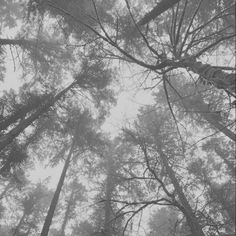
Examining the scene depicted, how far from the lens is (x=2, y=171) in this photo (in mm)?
8016

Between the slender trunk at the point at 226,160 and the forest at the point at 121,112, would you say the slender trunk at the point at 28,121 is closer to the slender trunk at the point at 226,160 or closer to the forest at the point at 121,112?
the forest at the point at 121,112

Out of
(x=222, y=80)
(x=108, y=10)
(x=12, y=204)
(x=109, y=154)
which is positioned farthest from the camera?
(x=12, y=204)

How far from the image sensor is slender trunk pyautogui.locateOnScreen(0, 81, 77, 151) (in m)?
6.92

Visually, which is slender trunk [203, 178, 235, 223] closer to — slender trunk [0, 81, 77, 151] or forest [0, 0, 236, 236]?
forest [0, 0, 236, 236]

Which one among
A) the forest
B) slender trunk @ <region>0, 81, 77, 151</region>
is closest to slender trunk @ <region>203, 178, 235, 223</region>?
the forest

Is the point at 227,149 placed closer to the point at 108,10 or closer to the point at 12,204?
the point at 108,10

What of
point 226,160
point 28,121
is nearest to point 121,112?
point 28,121

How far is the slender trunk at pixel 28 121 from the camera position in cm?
692

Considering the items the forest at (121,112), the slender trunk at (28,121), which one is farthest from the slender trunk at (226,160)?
the slender trunk at (28,121)

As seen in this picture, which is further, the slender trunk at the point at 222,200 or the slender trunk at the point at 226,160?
the slender trunk at the point at 226,160

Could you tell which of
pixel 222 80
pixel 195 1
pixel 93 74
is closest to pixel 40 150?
pixel 93 74

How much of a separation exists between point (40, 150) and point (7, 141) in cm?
776

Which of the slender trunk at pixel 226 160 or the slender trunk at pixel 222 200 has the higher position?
the slender trunk at pixel 226 160

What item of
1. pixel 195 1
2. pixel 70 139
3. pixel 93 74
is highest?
pixel 70 139
